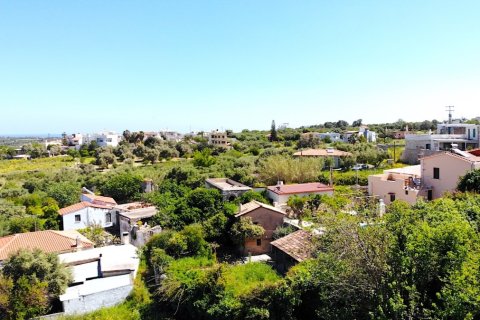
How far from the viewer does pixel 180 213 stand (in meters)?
24.3

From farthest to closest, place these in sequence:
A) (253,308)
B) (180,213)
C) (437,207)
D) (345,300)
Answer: (180,213), (437,207), (253,308), (345,300)

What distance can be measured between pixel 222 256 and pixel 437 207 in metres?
11.8

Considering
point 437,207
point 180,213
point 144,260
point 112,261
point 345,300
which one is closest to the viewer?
point 345,300

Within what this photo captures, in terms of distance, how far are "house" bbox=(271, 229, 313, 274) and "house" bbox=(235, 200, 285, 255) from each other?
2.40m

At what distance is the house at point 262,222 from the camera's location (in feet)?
69.9

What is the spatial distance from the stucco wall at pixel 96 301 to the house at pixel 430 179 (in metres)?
21.2

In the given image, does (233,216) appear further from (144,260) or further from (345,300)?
(345,300)

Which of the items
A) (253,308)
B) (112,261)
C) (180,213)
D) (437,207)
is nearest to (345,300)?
(253,308)

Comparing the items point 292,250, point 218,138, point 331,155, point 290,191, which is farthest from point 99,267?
point 218,138

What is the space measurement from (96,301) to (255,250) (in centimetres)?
937

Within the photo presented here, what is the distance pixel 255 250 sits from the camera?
21391 millimetres

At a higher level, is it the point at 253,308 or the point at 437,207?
the point at 437,207

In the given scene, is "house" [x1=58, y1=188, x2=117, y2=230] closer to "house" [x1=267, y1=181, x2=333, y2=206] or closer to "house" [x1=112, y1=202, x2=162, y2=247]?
"house" [x1=112, y1=202, x2=162, y2=247]

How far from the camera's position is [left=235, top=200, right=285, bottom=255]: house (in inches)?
838
